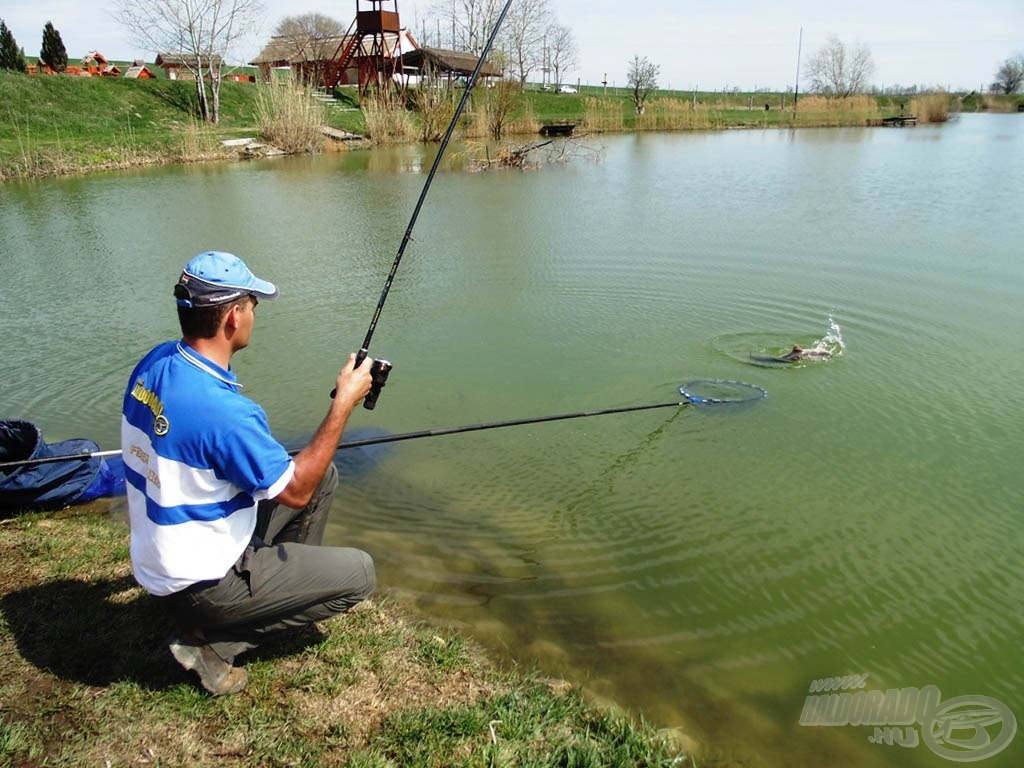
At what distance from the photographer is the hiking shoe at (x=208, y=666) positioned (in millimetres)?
2602

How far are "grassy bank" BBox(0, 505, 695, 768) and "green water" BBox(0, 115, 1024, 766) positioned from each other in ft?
1.36

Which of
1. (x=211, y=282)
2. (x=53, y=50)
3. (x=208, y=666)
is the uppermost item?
(x=53, y=50)

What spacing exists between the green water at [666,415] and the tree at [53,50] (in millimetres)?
34582

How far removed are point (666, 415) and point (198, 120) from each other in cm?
3297

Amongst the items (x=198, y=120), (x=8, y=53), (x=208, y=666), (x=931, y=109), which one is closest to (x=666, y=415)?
(x=208, y=666)

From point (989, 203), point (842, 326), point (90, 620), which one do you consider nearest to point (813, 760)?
point (90, 620)

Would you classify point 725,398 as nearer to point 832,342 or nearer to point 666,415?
point 666,415

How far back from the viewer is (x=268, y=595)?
261cm

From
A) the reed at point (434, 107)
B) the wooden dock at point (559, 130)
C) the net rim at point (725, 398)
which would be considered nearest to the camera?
the net rim at point (725, 398)

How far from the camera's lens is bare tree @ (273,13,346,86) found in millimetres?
42803

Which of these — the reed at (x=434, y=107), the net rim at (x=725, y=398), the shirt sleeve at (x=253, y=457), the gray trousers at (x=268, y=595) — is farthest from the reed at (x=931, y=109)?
the shirt sleeve at (x=253, y=457)

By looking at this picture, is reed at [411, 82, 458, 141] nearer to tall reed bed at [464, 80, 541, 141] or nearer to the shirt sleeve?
tall reed bed at [464, 80, 541, 141]

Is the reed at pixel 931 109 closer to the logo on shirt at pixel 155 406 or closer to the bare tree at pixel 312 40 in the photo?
the bare tree at pixel 312 40

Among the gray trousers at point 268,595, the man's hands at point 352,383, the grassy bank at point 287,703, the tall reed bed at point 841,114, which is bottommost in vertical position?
the grassy bank at point 287,703
